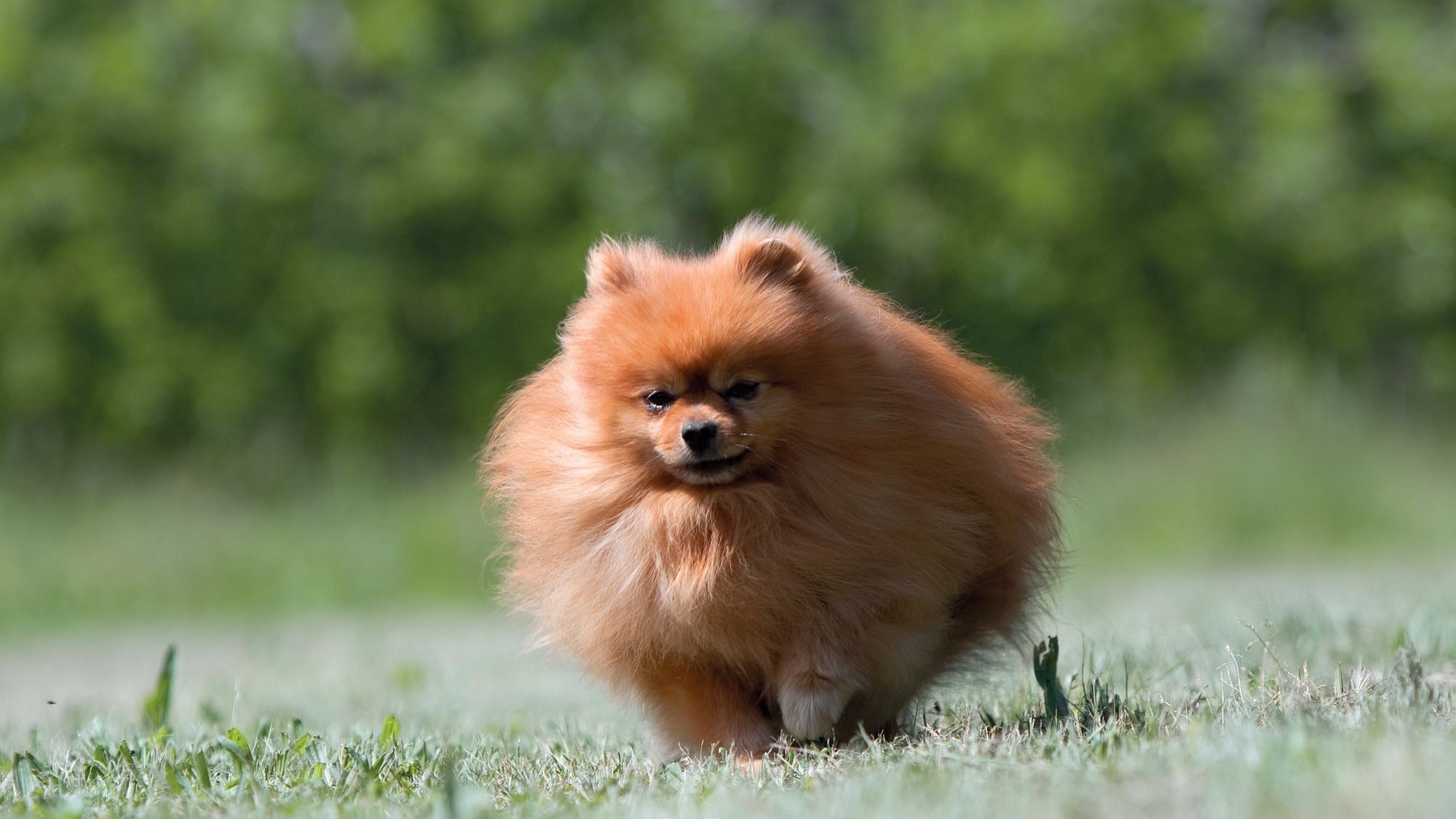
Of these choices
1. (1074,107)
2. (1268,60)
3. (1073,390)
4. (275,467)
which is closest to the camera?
(275,467)

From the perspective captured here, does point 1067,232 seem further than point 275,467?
Yes

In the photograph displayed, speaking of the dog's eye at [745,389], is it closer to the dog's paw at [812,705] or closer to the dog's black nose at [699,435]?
the dog's black nose at [699,435]

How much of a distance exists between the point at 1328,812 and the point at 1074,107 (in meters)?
17.5

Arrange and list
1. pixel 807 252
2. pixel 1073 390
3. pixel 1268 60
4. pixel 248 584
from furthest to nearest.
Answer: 1. pixel 1268 60
2. pixel 1073 390
3. pixel 248 584
4. pixel 807 252

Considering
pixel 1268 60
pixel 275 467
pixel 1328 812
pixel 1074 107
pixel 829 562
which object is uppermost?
pixel 1268 60

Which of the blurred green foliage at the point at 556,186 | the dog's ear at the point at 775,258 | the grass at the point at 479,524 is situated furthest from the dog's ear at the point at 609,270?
the blurred green foliage at the point at 556,186

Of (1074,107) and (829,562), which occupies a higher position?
(1074,107)

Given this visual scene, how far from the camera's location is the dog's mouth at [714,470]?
386cm

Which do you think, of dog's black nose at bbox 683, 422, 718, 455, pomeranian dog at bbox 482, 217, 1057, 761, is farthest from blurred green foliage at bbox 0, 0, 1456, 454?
dog's black nose at bbox 683, 422, 718, 455

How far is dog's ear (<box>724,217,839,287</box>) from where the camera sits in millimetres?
4078

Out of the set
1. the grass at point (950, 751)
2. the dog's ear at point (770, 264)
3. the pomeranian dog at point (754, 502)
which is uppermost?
the dog's ear at point (770, 264)

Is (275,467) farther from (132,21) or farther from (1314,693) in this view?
(1314,693)

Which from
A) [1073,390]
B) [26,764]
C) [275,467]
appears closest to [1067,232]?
[1073,390]

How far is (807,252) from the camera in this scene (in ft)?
14.0
